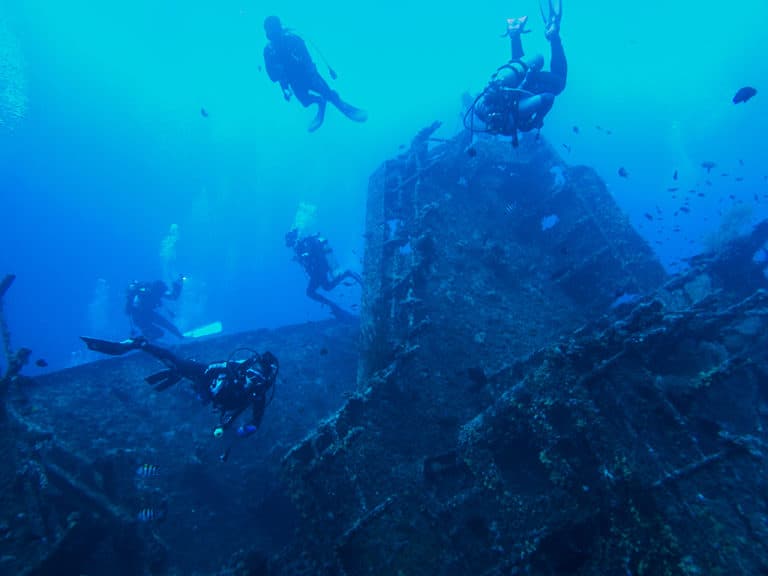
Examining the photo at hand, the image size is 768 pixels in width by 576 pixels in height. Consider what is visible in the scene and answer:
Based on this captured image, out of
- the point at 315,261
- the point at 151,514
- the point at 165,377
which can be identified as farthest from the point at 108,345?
the point at 315,261

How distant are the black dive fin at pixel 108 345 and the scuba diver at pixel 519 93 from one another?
696 cm

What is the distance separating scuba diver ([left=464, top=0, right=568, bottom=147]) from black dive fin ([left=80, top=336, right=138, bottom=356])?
22.8 ft

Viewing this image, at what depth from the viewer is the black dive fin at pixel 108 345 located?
700 centimetres

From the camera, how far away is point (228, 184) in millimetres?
96750

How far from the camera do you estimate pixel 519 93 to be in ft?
19.8

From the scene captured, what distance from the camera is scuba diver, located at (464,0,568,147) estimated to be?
19.2 ft

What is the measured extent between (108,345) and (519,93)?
772 centimetres

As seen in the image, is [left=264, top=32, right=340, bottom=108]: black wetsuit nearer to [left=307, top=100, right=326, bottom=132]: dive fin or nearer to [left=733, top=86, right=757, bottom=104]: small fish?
[left=307, top=100, right=326, bottom=132]: dive fin

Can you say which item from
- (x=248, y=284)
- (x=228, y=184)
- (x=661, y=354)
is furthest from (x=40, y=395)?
(x=228, y=184)

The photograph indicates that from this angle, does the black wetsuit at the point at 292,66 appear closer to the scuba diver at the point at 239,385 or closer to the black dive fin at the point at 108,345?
the black dive fin at the point at 108,345

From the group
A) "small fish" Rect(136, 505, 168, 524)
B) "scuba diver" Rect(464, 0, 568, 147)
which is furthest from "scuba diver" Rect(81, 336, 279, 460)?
"scuba diver" Rect(464, 0, 568, 147)

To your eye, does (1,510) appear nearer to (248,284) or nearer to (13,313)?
(248,284)

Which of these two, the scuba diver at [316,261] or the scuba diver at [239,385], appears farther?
the scuba diver at [316,261]

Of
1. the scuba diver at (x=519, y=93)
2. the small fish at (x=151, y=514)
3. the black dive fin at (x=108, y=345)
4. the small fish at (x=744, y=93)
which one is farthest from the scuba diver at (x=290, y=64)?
the small fish at (x=151, y=514)
